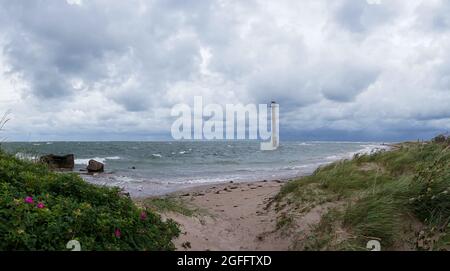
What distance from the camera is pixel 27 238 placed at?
4.00 meters

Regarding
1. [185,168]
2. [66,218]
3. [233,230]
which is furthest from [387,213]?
[185,168]

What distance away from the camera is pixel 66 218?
471cm

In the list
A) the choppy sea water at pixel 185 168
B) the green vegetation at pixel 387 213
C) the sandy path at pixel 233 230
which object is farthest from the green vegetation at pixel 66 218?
the choppy sea water at pixel 185 168

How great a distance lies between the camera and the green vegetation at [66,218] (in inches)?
167

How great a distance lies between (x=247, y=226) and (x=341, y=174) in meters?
3.19

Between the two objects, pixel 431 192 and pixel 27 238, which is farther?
pixel 431 192

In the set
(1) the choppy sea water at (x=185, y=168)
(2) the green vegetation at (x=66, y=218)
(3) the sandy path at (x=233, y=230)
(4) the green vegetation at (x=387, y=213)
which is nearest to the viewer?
(2) the green vegetation at (x=66, y=218)

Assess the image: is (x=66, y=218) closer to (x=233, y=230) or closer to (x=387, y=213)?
(x=233, y=230)

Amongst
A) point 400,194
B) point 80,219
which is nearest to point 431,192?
point 400,194

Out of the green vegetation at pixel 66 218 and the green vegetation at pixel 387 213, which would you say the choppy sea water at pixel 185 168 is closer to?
the green vegetation at pixel 66 218

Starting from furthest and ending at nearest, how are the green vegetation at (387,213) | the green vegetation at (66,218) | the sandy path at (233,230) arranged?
1. the sandy path at (233,230)
2. the green vegetation at (387,213)
3. the green vegetation at (66,218)

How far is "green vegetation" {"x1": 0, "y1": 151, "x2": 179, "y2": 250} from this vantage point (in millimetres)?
4230

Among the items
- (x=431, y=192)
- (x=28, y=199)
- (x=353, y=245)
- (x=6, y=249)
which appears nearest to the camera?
(x=6, y=249)
